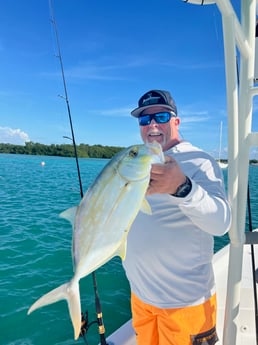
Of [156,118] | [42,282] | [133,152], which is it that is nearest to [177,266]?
[133,152]

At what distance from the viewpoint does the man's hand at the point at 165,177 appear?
3.99ft

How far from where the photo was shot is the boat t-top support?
1.70 m

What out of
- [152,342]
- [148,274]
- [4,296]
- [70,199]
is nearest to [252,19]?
[148,274]

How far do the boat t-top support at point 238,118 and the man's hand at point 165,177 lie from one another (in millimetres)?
722

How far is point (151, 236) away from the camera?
1.79 metres

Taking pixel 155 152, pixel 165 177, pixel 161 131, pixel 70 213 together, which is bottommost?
pixel 70 213

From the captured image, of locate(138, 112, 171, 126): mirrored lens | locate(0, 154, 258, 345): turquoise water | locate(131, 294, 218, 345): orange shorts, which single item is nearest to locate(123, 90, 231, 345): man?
locate(131, 294, 218, 345): orange shorts

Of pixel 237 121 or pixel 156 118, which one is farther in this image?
pixel 156 118

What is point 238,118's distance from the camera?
1847 millimetres

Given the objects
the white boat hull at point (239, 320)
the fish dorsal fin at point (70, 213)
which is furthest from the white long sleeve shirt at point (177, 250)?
the white boat hull at point (239, 320)

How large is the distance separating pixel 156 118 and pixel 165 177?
988 mm

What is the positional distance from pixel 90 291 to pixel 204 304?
352cm

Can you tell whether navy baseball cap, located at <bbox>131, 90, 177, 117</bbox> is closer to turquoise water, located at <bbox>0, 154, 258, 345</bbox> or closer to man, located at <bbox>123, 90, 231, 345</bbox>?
man, located at <bbox>123, 90, 231, 345</bbox>

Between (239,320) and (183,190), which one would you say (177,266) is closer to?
(183,190)
